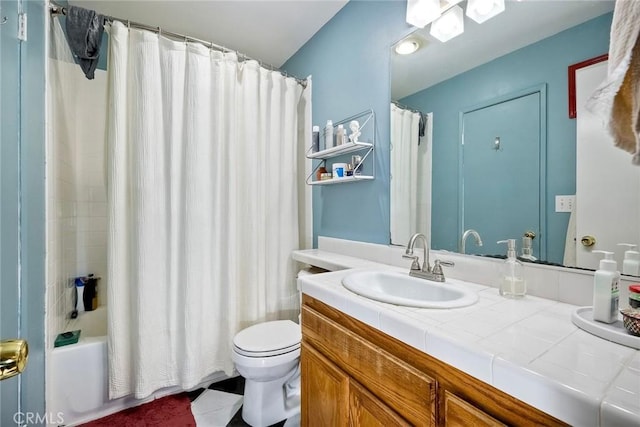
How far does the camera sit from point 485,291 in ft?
3.22

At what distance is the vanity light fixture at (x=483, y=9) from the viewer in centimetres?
106

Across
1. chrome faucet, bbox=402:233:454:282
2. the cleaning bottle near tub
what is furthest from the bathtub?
chrome faucet, bbox=402:233:454:282

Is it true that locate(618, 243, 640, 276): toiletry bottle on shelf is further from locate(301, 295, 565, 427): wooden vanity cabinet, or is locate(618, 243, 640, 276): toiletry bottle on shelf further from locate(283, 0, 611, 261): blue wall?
locate(301, 295, 565, 427): wooden vanity cabinet

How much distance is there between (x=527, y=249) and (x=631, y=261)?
0.24 metres

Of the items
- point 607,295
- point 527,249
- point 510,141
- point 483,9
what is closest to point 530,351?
point 607,295

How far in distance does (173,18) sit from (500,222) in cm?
231

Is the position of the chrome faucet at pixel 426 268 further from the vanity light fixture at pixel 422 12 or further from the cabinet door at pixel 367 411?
the vanity light fixture at pixel 422 12

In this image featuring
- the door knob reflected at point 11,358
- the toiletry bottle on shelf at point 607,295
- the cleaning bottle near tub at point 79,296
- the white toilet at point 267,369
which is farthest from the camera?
the cleaning bottle near tub at point 79,296

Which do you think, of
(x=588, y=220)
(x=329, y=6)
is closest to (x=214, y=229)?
(x=329, y=6)

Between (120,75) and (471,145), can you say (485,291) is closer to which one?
(471,145)

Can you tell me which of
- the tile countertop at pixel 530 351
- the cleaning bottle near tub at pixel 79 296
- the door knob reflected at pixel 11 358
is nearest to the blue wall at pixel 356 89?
the tile countertop at pixel 530 351

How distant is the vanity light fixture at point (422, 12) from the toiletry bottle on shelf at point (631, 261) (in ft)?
3.72

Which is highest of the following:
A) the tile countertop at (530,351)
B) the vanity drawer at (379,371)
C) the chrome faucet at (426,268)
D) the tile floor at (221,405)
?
the chrome faucet at (426,268)

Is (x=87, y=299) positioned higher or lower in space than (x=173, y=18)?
lower
